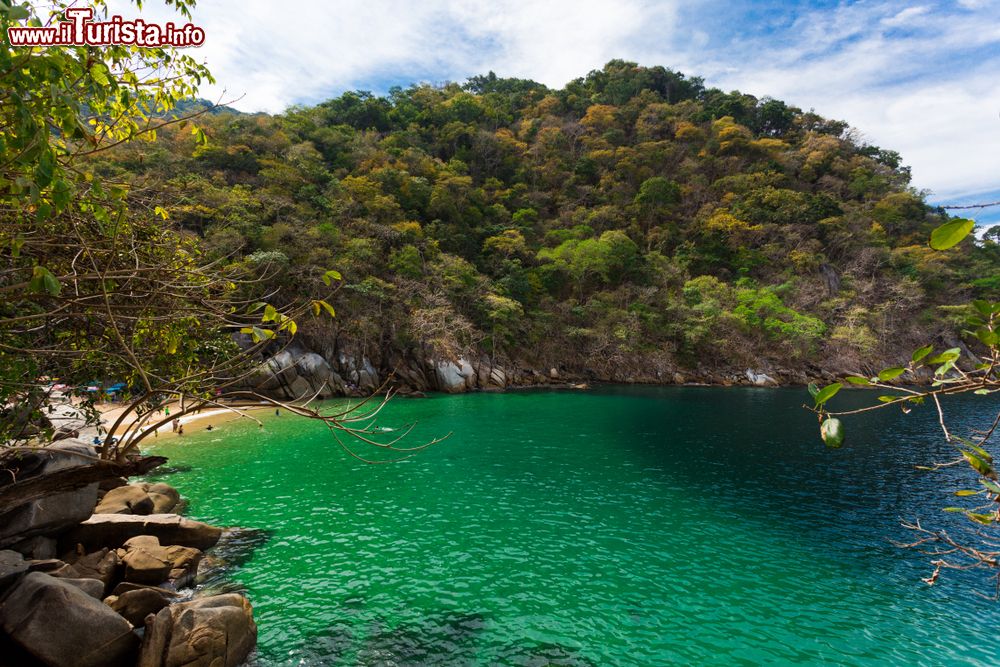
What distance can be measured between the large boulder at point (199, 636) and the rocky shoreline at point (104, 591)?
0.01 m

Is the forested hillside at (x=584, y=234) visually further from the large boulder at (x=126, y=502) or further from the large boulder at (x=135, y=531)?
the large boulder at (x=135, y=531)

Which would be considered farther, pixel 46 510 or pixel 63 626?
pixel 46 510

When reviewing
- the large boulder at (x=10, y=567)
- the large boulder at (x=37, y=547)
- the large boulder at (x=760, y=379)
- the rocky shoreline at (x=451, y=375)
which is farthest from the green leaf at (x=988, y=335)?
the large boulder at (x=760, y=379)

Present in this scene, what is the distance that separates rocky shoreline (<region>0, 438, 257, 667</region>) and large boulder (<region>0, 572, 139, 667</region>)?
0.01 metres

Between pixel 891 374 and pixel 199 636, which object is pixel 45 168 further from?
pixel 199 636

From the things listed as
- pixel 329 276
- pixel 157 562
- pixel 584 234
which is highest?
pixel 584 234

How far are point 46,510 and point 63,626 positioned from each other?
3391mm

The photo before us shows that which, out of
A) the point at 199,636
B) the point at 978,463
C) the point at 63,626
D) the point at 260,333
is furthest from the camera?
the point at 199,636

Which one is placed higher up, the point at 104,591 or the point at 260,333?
the point at 260,333

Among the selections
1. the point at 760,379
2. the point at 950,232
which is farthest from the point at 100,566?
the point at 760,379

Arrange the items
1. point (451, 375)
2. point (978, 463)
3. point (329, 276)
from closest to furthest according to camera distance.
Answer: point (978, 463) → point (329, 276) → point (451, 375)

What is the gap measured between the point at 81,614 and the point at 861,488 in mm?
21198

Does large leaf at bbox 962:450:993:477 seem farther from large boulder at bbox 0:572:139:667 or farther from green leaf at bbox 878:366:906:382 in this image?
large boulder at bbox 0:572:139:667

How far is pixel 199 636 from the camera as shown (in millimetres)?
6891
